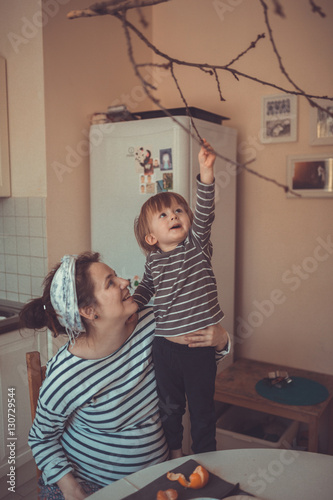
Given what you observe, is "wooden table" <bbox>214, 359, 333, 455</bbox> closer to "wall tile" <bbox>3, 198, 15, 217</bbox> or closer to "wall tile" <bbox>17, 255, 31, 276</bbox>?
"wall tile" <bbox>17, 255, 31, 276</bbox>

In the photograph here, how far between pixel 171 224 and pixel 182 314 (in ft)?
1.01

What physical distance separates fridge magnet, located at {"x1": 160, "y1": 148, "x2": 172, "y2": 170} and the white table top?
57.2 inches

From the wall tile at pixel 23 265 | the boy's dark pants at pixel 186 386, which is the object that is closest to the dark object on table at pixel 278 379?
the boy's dark pants at pixel 186 386

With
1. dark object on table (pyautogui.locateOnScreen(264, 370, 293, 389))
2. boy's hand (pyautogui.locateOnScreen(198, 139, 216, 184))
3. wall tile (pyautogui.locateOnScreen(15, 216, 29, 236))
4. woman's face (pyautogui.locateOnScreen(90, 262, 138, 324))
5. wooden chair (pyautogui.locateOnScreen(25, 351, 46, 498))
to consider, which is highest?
boy's hand (pyautogui.locateOnScreen(198, 139, 216, 184))

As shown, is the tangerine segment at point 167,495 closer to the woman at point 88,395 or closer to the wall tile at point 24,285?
the woman at point 88,395

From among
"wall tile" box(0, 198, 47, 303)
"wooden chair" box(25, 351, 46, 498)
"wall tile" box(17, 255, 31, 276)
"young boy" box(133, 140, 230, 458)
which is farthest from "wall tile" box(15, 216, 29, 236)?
"wooden chair" box(25, 351, 46, 498)

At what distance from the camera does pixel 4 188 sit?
2.44 meters

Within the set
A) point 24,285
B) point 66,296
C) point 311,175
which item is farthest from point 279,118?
point 66,296

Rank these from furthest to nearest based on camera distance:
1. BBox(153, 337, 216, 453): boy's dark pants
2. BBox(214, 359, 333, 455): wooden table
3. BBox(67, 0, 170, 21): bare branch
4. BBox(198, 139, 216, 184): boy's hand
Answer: BBox(214, 359, 333, 455): wooden table < BBox(153, 337, 216, 453): boy's dark pants < BBox(198, 139, 216, 184): boy's hand < BBox(67, 0, 170, 21): bare branch

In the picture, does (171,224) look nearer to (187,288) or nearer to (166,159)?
(187,288)

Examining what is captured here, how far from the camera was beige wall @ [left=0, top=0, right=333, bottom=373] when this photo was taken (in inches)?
93.7

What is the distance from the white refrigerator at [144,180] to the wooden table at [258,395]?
28 centimetres

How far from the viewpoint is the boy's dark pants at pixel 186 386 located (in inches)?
57.1

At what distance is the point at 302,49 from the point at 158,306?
1.80 m
